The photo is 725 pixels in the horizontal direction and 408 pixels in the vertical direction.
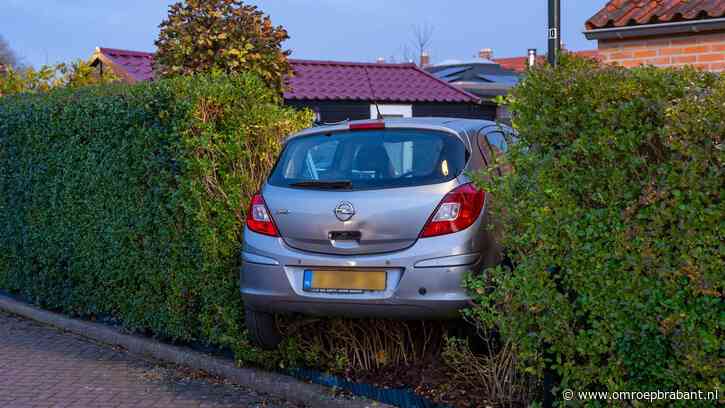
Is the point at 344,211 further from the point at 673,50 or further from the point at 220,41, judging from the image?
the point at 673,50

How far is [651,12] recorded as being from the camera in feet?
33.2

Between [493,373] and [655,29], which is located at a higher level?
[655,29]

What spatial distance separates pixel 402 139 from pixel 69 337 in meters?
4.57

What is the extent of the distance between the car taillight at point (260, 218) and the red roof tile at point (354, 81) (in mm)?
14320

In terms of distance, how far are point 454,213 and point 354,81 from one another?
18.0m

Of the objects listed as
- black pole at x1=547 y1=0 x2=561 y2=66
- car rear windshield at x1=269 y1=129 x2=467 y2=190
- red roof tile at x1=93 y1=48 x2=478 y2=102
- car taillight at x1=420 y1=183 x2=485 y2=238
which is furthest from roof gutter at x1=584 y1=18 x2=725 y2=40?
red roof tile at x1=93 y1=48 x2=478 y2=102

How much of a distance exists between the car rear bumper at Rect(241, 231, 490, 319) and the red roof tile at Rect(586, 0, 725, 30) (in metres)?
5.15

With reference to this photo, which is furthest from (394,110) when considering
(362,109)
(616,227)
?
(616,227)

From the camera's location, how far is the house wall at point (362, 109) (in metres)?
21.8

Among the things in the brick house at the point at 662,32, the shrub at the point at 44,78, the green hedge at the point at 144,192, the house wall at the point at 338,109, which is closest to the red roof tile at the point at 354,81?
the house wall at the point at 338,109

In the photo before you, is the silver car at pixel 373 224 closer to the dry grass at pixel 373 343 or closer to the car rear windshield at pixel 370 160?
the car rear windshield at pixel 370 160

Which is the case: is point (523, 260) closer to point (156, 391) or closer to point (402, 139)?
point (402, 139)

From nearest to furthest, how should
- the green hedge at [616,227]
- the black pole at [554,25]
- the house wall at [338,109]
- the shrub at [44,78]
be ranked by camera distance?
the green hedge at [616,227] < the black pole at [554,25] < the shrub at [44,78] < the house wall at [338,109]

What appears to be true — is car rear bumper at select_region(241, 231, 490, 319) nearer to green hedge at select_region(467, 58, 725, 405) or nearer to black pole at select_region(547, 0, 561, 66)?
green hedge at select_region(467, 58, 725, 405)
